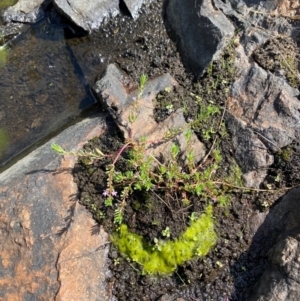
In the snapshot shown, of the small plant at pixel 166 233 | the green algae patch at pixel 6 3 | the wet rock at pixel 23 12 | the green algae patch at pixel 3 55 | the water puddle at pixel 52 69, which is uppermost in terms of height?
the green algae patch at pixel 6 3

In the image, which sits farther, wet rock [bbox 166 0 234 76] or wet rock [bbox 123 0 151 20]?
wet rock [bbox 123 0 151 20]

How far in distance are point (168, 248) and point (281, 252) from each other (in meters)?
0.93

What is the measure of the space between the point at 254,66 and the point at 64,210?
92.8 inches

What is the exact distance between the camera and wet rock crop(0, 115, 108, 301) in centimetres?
362

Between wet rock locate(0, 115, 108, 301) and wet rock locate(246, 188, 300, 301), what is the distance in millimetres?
1358

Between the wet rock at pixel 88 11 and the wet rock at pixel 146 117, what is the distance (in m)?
1.02

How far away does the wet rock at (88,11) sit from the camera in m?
5.13

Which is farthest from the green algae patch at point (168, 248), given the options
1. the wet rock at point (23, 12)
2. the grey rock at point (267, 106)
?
the wet rock at point (23, 12)

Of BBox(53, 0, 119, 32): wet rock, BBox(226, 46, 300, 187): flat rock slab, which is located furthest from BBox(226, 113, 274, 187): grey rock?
BBox(53, 0, 119, 32): wet rock

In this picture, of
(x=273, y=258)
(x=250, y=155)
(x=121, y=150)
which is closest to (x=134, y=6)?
(x=121, y=150)

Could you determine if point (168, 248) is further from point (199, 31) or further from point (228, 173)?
point (199, 31)

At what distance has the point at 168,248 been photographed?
3.80 meters

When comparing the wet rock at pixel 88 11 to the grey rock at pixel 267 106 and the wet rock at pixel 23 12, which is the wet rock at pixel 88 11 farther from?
the grey rock at pixel 267 106

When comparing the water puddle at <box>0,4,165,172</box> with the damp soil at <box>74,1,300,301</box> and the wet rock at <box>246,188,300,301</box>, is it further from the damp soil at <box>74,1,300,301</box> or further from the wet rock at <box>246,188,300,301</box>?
the wet rock at <box>246,188,300,301</box>
